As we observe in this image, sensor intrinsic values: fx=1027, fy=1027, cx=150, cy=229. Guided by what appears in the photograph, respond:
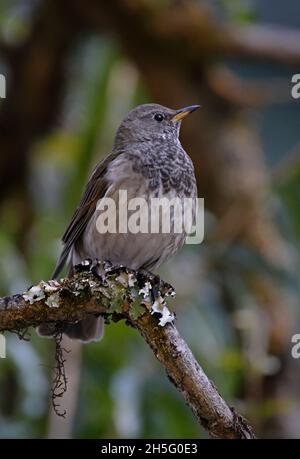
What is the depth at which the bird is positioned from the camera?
5043mm

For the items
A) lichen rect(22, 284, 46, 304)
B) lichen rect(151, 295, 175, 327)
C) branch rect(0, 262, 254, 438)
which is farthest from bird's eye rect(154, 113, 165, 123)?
lichen rect(22, 284, 46, 304)

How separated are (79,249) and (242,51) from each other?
273 cm

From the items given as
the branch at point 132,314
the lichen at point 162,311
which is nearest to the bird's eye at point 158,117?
the branch at point 132,314

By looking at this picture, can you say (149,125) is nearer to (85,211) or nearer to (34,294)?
(85,211)

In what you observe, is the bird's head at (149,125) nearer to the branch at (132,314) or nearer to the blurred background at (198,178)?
the blurred background at (198,178)

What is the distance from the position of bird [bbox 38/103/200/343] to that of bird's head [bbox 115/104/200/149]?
0.06 m

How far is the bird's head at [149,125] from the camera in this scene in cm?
558

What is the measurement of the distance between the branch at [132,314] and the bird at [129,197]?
89 centimetres

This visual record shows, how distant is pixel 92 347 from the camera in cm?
638

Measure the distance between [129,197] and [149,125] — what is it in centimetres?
80

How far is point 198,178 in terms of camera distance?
746 cm

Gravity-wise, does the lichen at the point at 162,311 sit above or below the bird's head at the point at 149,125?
below

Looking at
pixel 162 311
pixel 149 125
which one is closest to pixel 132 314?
pixel 162 311

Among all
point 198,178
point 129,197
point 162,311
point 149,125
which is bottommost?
point 162,311
